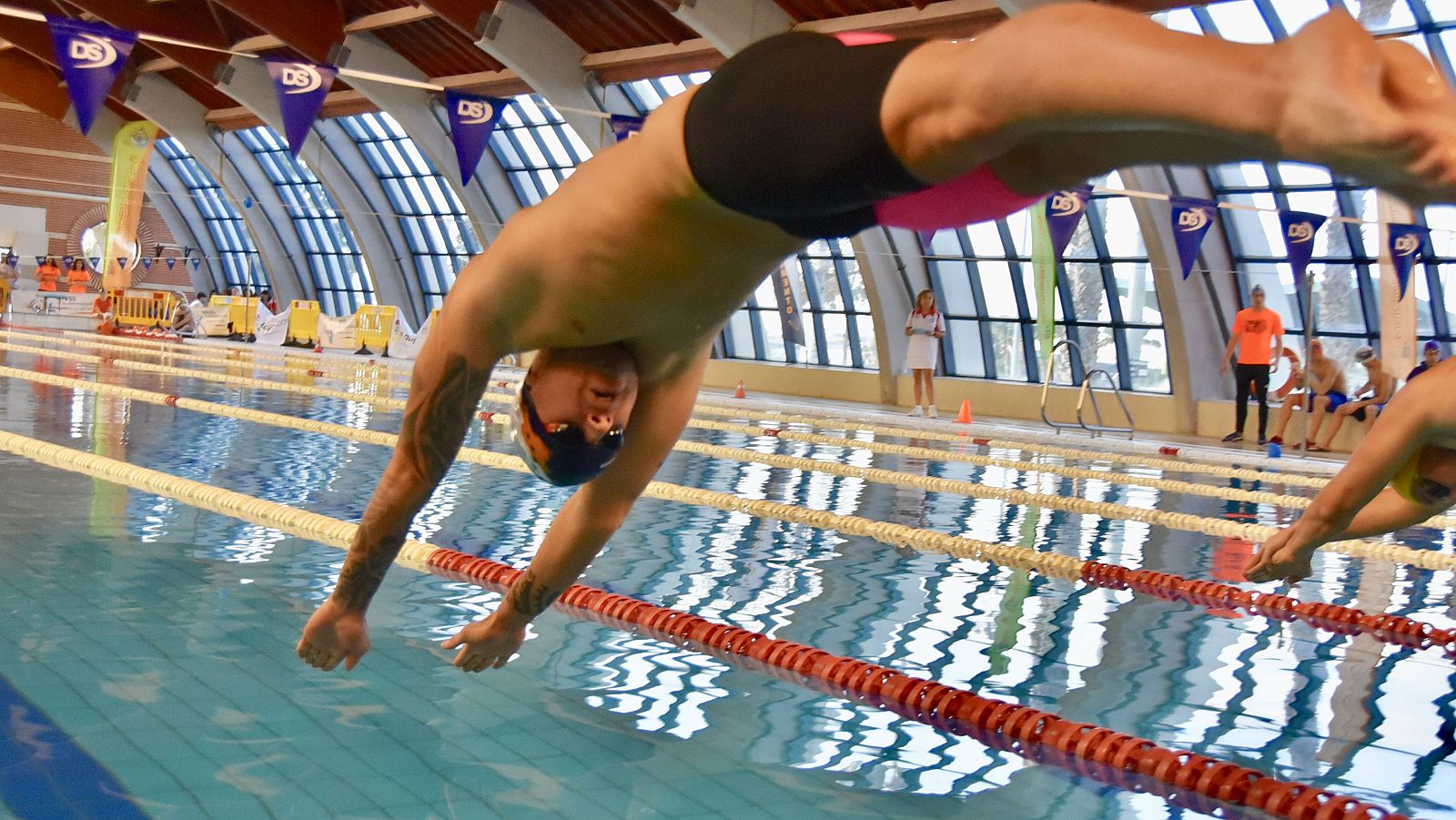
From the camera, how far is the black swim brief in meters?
1.67

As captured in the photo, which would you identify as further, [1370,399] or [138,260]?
[138,260]

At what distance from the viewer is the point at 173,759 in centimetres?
253

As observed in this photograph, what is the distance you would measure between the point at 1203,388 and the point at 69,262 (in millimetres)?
28287

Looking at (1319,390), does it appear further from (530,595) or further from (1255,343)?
(530,595)

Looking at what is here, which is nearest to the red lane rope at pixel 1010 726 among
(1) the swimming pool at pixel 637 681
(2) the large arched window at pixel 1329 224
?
(1) the swimming pool at pixel 637 681

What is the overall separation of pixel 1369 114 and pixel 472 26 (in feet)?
60.0

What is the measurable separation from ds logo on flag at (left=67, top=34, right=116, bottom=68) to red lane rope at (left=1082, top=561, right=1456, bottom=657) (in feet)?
36.4

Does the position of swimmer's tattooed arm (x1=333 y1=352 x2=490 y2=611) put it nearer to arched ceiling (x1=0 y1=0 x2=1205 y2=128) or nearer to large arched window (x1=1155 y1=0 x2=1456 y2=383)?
arched ceiling (x1=0 y1=0 x2=1205 y2=128)

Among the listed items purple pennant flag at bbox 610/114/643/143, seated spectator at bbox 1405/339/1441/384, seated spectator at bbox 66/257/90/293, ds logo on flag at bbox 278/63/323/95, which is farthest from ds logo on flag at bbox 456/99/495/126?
seated spectator at bbox 66/257/90/293

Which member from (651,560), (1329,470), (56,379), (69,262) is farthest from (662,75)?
(69,262)

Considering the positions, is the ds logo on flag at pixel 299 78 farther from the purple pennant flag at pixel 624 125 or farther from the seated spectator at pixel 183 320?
the seated spectator at pixel 183 320

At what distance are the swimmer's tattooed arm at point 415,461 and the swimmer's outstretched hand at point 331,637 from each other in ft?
0.08

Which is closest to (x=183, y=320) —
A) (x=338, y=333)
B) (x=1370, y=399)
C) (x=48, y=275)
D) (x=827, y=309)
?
(x=338, y=333)

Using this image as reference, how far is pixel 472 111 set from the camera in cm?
1481
